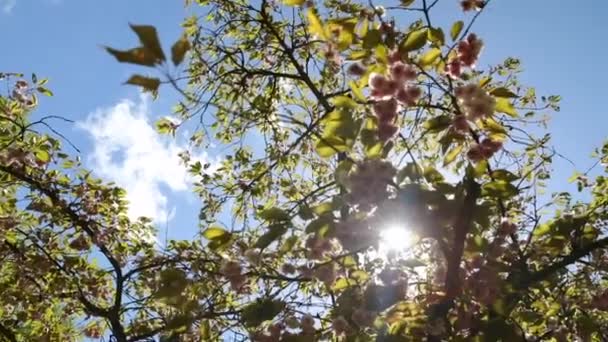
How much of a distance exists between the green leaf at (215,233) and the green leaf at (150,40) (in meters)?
1.04

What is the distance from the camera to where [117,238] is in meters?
5.91

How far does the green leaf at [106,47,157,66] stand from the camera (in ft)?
4.13

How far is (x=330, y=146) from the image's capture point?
195 centimetres

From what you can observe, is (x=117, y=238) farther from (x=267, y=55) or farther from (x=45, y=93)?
(x=267, y=55)

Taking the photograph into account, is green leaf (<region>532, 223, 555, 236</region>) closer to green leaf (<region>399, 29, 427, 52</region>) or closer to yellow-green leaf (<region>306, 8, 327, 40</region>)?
green leaf (<region>399, 29, 427, 52</region>)

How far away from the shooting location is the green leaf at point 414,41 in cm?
210

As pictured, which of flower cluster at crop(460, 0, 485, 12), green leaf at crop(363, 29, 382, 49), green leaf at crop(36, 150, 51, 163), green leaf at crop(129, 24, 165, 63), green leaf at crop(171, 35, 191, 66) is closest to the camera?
green leaf at crop(129, 24, 165, 63)

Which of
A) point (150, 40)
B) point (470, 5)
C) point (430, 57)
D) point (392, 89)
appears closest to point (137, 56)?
point (150, 40)

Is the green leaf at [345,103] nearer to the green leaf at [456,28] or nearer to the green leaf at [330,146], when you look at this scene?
the green leaf at [330,146]

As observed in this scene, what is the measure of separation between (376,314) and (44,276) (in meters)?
4.40

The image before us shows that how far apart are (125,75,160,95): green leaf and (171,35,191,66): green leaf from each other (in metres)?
0.07

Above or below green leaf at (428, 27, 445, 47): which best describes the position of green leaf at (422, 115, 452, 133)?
below

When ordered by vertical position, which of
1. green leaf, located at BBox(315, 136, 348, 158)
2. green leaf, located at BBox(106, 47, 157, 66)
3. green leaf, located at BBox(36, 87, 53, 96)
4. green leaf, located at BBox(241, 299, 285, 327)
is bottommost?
green leaf, located at BBox(241, 299, 285, 327)

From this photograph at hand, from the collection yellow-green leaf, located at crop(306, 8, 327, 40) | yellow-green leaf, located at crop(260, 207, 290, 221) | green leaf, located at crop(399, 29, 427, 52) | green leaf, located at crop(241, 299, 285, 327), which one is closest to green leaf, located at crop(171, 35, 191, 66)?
yellow-green leaf, located at crop(306, 8, 327, 40)
